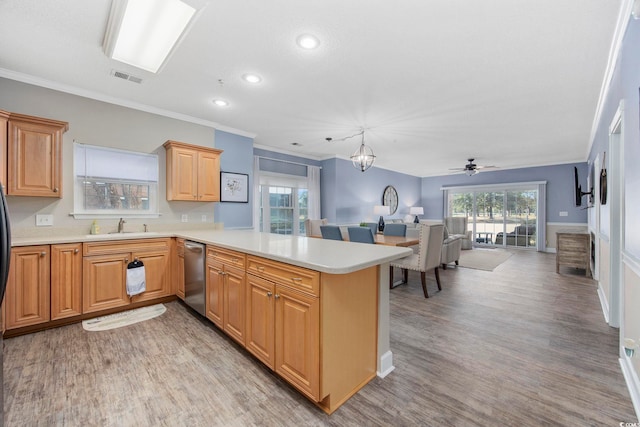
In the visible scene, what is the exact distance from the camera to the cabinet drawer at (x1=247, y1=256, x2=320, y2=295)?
1508 millimetres

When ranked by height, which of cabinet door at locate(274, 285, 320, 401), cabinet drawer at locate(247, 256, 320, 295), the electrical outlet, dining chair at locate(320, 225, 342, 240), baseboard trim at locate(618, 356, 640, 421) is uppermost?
the electrical outlet

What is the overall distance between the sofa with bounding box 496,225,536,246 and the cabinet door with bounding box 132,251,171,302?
9191mm

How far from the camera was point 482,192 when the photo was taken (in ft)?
28.9

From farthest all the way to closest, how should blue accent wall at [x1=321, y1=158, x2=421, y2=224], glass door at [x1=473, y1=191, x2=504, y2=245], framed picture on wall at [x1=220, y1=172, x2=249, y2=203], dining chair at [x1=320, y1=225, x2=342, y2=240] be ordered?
glass door at [x1=473, y1=191, x2=504, y2=245] < blue accent wall at [x1=321, y1=158, x2=421, y2=224] < framed picture on wall at [x1=220, y1=172, x2=249, y2=203] < dining chair at [x1=320, y1=225, x2=342, y2=240]

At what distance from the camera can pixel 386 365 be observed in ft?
6.27

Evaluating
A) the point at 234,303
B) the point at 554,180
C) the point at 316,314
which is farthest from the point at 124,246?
the point at 554,180

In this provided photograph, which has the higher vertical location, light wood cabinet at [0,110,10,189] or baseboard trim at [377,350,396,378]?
light wood cabinet at [0,110,10,189]

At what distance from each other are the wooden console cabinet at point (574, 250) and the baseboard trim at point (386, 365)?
4.71 meters

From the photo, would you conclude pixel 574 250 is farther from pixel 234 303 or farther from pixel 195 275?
pixel 195 275

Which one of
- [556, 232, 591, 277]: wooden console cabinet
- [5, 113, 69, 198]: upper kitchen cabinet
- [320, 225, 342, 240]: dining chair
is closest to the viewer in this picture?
[5, 113, 69, 198]: upper kitchen cabinet

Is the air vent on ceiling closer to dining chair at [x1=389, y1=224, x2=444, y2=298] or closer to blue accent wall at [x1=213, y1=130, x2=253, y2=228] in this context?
blue accent wall at [x1=213, y1=130, x2=253, y2=228]

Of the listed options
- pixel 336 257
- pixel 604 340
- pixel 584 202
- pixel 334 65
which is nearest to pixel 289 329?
pixel 336 257

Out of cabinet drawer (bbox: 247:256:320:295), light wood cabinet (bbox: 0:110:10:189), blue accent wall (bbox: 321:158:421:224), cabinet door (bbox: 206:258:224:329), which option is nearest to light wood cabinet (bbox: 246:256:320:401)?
cabinet drawer (bbox: 247:256:320:295)

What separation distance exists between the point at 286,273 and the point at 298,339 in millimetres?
392
